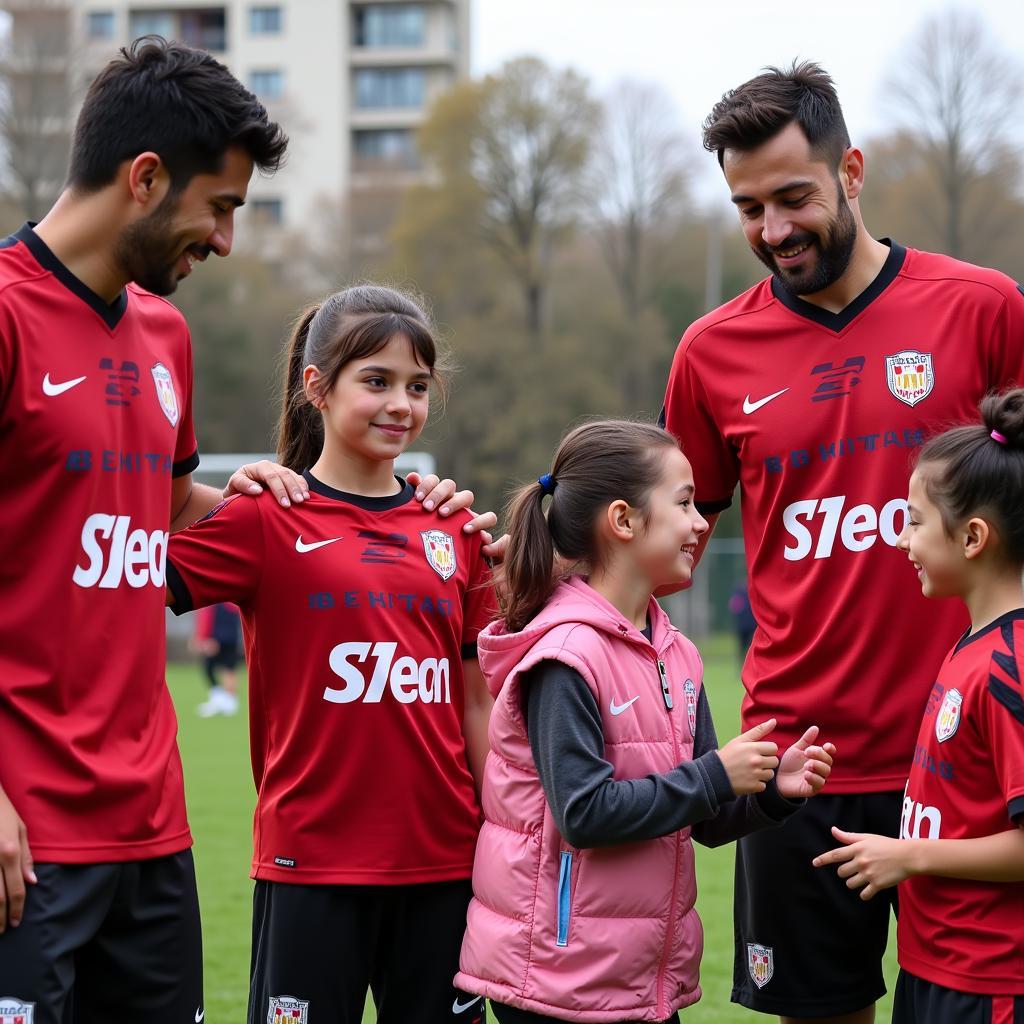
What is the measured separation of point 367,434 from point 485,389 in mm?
32330

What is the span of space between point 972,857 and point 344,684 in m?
1.39

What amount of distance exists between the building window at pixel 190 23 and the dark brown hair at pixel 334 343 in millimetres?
53442

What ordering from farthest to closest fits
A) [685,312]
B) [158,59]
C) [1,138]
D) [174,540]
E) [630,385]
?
[685,312], [630,385], [1,138], [174,540], [158,59]

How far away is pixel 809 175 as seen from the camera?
3348mm

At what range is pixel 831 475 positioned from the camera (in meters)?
3.32

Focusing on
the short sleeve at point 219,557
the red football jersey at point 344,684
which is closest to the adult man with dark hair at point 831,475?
the red football jersey at point 344,684

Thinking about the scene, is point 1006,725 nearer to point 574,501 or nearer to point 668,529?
point 668,529

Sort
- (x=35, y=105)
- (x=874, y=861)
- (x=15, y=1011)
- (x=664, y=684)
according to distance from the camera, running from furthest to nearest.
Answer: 1. (x=35, y=105)
2. (x=664, y=684)
3. (x=874, y=861)
4. (x=15, y=1011)

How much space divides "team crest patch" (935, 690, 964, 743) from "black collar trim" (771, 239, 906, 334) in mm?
922

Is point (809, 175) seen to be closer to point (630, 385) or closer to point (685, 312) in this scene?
point (630, 385)

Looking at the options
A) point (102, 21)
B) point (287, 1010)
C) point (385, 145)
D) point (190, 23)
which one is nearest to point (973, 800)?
point (287, 1010)

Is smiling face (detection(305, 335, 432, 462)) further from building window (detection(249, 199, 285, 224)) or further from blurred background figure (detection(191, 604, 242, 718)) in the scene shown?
building window (detection(249, 199, 285, 224))

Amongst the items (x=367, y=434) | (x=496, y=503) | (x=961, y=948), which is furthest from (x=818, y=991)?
(x=496, y=503)

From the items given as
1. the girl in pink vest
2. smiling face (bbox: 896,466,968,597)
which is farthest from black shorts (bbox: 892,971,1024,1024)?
smiling face (bbox: 896,466,968,597)
